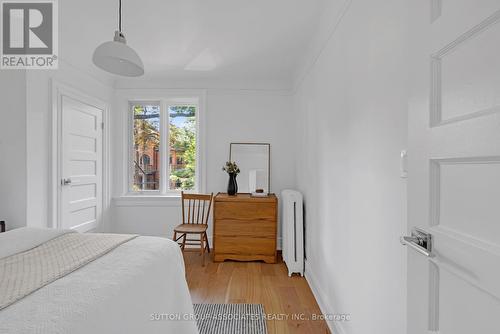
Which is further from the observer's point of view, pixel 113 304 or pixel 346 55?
pixel 346 55

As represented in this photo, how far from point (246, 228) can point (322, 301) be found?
1282 millimetres

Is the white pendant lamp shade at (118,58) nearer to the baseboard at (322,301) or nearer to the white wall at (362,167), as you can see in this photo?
the white wall at (362,167)

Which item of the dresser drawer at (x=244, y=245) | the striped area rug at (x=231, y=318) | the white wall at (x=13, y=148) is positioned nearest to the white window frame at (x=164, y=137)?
the dresser drawer at (x=244, y=245)

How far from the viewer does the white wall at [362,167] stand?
1107mm

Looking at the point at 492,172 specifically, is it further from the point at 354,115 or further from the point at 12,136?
the point at 12,136

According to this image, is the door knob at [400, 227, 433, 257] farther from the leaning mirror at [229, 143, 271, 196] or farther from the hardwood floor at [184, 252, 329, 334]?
the leaning mirror at [229, 143, 271, 196]

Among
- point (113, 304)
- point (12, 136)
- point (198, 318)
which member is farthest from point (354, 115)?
point (12, 136)

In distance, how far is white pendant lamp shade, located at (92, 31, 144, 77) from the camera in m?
1.53

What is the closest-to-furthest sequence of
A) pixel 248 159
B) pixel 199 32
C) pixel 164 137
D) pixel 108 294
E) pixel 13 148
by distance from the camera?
pixel 108 294 < pixel 13 148 < pixel 199 32 < pixel 248 159 < pixel 164 137

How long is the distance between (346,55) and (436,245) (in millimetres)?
1337

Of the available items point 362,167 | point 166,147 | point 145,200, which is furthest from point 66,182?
point 362,167

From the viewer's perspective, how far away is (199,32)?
2.47 meters

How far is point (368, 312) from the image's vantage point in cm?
136

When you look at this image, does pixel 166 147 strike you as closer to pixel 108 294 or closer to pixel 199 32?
pixel 199 32
